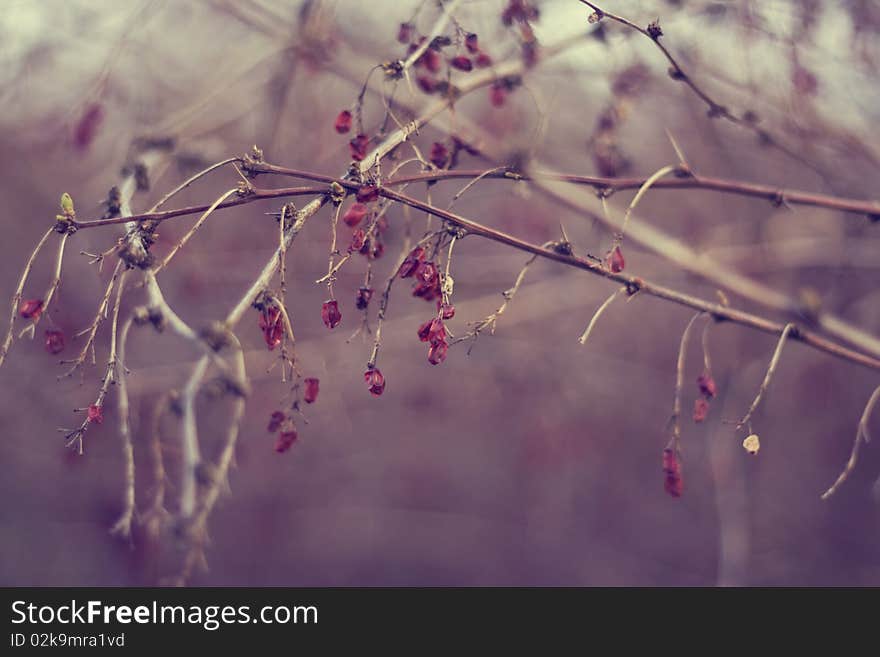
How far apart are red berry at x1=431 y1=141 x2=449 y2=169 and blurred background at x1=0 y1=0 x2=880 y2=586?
112 centimetres

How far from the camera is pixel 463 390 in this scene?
5457mm

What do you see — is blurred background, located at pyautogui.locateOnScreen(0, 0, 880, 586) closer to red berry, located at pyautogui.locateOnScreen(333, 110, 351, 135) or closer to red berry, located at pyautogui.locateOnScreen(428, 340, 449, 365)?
red berry, located at pyautogui.locateOnScreen(333, 110, 351, 135)

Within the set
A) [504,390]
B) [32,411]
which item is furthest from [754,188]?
[32,411]

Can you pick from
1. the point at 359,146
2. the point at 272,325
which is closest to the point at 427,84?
the point at 359,146

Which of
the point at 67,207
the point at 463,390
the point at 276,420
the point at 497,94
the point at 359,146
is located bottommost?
the point at 276,420

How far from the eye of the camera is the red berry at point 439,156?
5.65ft

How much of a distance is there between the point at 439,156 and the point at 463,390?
382 cm

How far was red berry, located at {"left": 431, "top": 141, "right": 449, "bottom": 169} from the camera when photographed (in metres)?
1.72

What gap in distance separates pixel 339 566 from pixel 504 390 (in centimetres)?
173

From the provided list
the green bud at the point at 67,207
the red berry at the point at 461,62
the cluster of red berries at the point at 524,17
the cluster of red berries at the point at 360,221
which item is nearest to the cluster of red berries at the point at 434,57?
the red berry at the point at 461,62

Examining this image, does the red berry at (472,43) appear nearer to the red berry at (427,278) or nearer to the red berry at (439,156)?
the red berry at (439,156)

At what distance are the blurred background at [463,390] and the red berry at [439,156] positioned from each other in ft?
3.67

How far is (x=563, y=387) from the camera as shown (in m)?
5.07

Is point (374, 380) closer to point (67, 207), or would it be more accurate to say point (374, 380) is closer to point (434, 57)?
point (67, 207)
